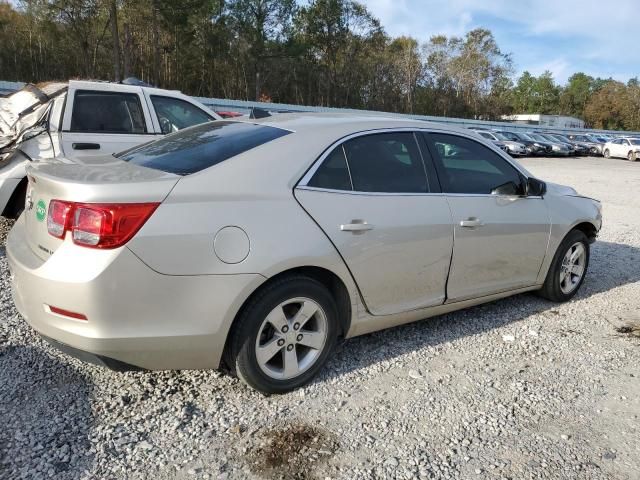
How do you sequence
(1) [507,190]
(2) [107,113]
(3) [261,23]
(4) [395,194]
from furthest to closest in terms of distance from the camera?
1. (3) [261,23]
2. (2) [107,113]
3. (1) [507,190]
4. (4) [395,194]

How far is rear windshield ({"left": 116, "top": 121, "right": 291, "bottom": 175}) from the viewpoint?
2900mm

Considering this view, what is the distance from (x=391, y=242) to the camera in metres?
3.20

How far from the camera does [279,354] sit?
9.87 feet

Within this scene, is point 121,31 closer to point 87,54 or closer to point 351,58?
point 87,54

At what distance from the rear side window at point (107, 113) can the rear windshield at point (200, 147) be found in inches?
106

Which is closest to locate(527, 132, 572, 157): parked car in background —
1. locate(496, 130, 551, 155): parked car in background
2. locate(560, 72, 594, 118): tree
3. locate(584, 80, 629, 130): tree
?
locate(496, 130, 551, 155): parked car in background

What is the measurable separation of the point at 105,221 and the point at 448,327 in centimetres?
275

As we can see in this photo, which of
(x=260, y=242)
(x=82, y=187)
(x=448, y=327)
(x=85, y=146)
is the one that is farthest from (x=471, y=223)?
(x=85, y=146)

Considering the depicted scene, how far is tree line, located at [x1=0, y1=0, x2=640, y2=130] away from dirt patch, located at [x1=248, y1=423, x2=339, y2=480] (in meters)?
40.4

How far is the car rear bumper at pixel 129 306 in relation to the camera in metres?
2.41

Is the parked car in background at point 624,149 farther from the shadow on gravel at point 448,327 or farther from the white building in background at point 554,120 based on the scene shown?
the white building in background at point 554,120

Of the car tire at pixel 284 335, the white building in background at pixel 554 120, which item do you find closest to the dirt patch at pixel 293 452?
the car tire at pixel 284 335

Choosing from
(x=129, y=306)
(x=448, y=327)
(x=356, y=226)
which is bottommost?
(x=448, y=327)

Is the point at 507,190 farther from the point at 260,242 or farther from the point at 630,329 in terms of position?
the point at 260,242
